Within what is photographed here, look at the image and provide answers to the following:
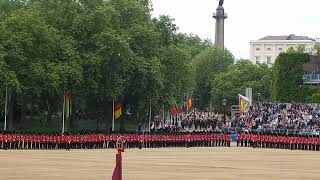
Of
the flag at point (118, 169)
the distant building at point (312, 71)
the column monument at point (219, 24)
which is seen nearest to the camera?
the flag at point (118, 169)

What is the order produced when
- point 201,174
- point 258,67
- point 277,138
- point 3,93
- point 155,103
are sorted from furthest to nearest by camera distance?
point 258,67
point 155,103
point 3,93
point 277,138
point 201,174

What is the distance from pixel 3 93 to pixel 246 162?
2709 centimetres

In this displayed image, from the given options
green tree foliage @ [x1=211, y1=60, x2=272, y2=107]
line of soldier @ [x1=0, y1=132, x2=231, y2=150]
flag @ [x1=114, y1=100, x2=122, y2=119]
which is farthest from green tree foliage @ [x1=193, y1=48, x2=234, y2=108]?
line of soldier @ [x1=0, y1=132, x2=231, y2=150]

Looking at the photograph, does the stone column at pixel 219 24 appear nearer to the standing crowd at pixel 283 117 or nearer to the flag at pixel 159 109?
the flag at pixel 159 109

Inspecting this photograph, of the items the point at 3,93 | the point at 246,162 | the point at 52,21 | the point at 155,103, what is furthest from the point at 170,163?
the point at 155,103

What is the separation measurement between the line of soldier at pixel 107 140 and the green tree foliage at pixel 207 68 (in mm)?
75331

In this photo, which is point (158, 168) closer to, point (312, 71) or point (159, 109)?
point (159, 109)

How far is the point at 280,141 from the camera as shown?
187 feet

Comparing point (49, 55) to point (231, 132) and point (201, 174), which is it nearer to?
point (231, 132)

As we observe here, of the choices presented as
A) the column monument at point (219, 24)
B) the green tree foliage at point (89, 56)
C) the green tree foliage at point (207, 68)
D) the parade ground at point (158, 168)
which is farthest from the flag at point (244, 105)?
the column monument at point (219, 24)

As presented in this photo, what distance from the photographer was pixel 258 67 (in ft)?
419

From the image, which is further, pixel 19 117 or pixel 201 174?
pixel 19 117

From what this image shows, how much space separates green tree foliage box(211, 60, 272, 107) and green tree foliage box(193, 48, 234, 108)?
9.23 m

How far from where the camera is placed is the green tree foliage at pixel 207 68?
135 m
